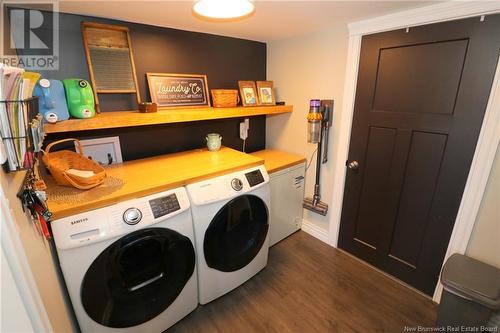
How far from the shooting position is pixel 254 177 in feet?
5.49

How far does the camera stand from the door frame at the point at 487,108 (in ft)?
4.13

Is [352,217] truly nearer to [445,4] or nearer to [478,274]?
[478,274]

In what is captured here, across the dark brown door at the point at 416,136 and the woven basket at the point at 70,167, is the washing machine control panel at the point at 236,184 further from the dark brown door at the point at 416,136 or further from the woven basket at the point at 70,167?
the dark brown door at the point at 416,136

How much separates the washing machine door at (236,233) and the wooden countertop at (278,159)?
41cm

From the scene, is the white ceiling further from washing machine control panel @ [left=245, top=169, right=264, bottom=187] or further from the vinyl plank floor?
the vinyl plank floor

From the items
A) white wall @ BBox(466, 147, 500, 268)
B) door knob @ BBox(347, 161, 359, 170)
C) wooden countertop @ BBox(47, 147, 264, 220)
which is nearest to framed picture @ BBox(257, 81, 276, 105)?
wooden countertop @ BBox(47, 147, 264, 220)

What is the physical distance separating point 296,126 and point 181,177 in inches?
53.6

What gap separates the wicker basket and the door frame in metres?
0.93

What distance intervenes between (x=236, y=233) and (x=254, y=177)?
1.42ft

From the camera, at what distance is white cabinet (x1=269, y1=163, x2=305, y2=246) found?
2.10m

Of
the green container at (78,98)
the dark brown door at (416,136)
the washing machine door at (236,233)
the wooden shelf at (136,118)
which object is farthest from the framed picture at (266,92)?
the green container at (78,98)

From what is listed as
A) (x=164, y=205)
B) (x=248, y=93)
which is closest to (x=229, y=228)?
(x=164, y=205)

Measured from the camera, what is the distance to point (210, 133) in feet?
7.32

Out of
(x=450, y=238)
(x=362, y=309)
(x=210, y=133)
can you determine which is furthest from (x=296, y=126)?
(x=362, y=309)
